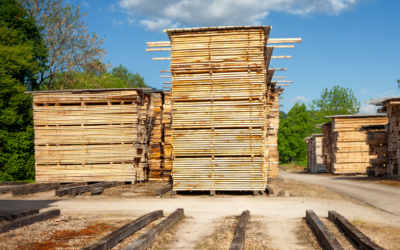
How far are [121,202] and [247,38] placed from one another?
Result: 714 centimetres

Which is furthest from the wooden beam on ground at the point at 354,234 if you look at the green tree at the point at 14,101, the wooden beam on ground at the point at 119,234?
the green tree at the point at 14,101

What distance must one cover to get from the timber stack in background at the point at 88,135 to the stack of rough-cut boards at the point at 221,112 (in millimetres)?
5175

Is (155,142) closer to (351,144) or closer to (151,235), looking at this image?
(151,235)

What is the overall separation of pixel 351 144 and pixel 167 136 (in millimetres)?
15886

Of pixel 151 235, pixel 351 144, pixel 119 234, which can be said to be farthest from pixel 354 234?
pixel 351 144

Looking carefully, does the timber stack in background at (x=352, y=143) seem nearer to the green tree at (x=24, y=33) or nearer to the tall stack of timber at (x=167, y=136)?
the tall stack of timber at (x=167, y=136)

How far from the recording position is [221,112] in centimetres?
1256

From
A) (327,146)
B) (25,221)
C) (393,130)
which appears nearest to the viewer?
(25,221)

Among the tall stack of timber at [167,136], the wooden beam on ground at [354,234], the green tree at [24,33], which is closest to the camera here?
the wooden beam on ground at [354,234]

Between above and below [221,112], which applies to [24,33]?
above

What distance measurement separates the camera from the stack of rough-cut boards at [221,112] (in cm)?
1241

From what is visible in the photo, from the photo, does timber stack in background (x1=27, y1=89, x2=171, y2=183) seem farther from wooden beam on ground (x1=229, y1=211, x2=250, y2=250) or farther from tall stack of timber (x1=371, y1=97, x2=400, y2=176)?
tall stack of timber (x1=371, y1=97, x2=400, y2=176)

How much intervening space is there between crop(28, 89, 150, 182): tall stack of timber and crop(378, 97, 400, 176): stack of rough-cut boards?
44.7ft

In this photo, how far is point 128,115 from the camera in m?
17.3
